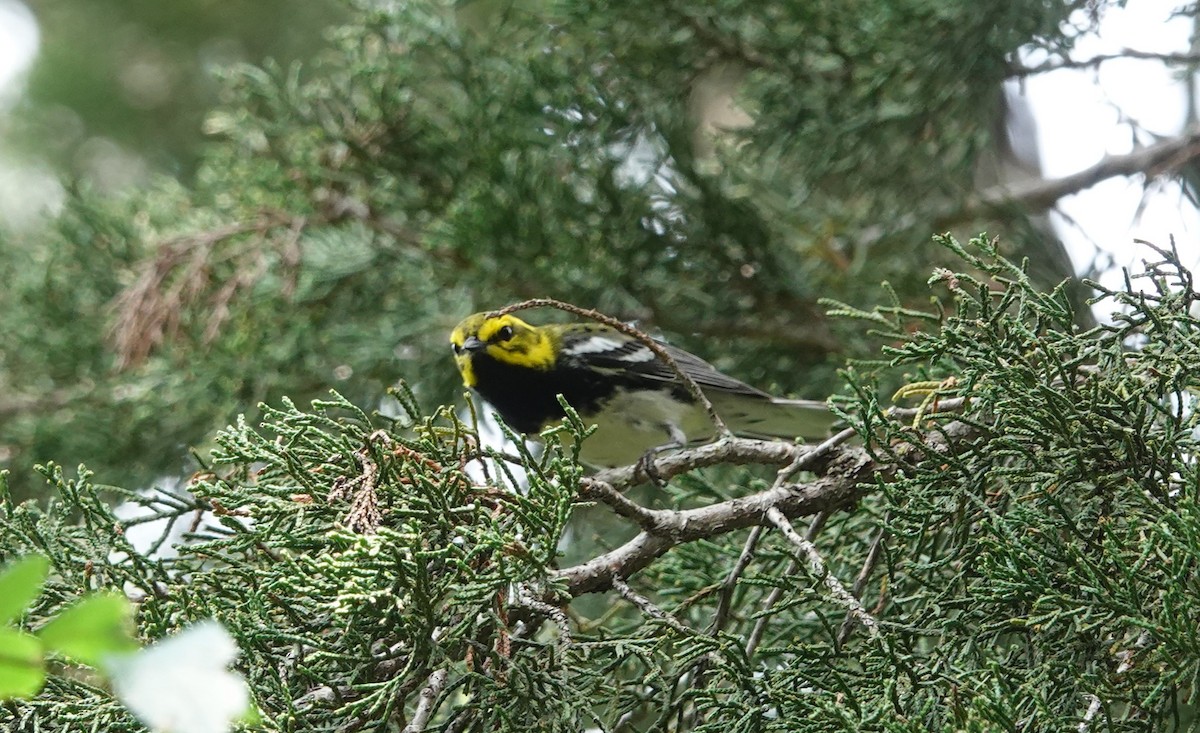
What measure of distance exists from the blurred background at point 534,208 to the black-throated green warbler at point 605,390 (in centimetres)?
32

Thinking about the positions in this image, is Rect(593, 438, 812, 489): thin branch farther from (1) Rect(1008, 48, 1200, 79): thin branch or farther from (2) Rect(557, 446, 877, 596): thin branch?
(1) Rect(1008, 48, 1200, 79): thin branch

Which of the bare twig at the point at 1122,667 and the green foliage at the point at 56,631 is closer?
the green foliage at the point at 56,631

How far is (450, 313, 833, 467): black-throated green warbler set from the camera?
143 inches

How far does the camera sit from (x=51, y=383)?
5.00 metres

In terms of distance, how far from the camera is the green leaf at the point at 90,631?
819 millimetres

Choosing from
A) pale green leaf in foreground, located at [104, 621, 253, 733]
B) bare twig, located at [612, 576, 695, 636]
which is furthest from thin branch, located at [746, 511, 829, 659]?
pale green leaf in foreground, located at [104, 621, 253, 733]

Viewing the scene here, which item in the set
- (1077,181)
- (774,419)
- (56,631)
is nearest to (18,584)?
(56,631)

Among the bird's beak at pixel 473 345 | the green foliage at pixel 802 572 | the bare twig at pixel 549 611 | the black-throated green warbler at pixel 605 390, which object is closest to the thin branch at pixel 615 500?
the green foliage at pixel 802 572

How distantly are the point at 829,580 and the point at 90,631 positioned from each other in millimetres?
1387

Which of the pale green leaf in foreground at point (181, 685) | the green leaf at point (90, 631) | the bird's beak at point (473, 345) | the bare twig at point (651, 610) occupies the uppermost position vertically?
Result: the bird's beak at point (473, 345)

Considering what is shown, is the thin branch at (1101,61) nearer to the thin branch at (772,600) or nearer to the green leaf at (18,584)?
the thin branch at (772,600)

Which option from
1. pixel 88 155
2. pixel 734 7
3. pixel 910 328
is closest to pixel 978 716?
pixel 910 328

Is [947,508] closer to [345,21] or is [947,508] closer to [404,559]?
[404,559]

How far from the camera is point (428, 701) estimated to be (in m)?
1.89
